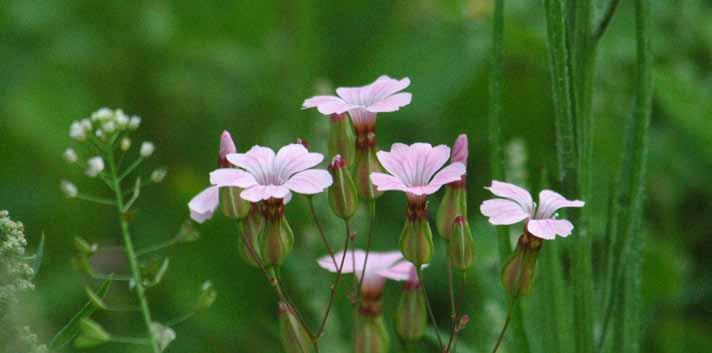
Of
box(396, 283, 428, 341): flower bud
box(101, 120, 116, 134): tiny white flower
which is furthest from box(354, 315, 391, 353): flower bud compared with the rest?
box(101, 120, 116, 134): tiny white flower

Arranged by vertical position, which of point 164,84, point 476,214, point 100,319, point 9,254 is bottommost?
point 100,319

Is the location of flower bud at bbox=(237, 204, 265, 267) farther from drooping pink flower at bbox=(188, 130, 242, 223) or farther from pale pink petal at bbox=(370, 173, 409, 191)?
pale pink petal at bbox=(370, 173, 409, 191)

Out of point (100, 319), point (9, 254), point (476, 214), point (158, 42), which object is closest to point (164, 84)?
point (158, 42)

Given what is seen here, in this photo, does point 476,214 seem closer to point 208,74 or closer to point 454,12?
point 454,12

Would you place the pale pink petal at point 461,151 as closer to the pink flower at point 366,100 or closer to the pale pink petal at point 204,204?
the pink flower at point 366,100

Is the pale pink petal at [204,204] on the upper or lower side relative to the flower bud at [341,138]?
lower

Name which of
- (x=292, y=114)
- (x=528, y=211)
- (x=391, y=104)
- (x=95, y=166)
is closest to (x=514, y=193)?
(x=528, y=211)

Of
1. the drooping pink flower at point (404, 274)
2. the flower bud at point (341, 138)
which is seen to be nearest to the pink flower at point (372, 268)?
the drooping pink flower at point (404, 274)
